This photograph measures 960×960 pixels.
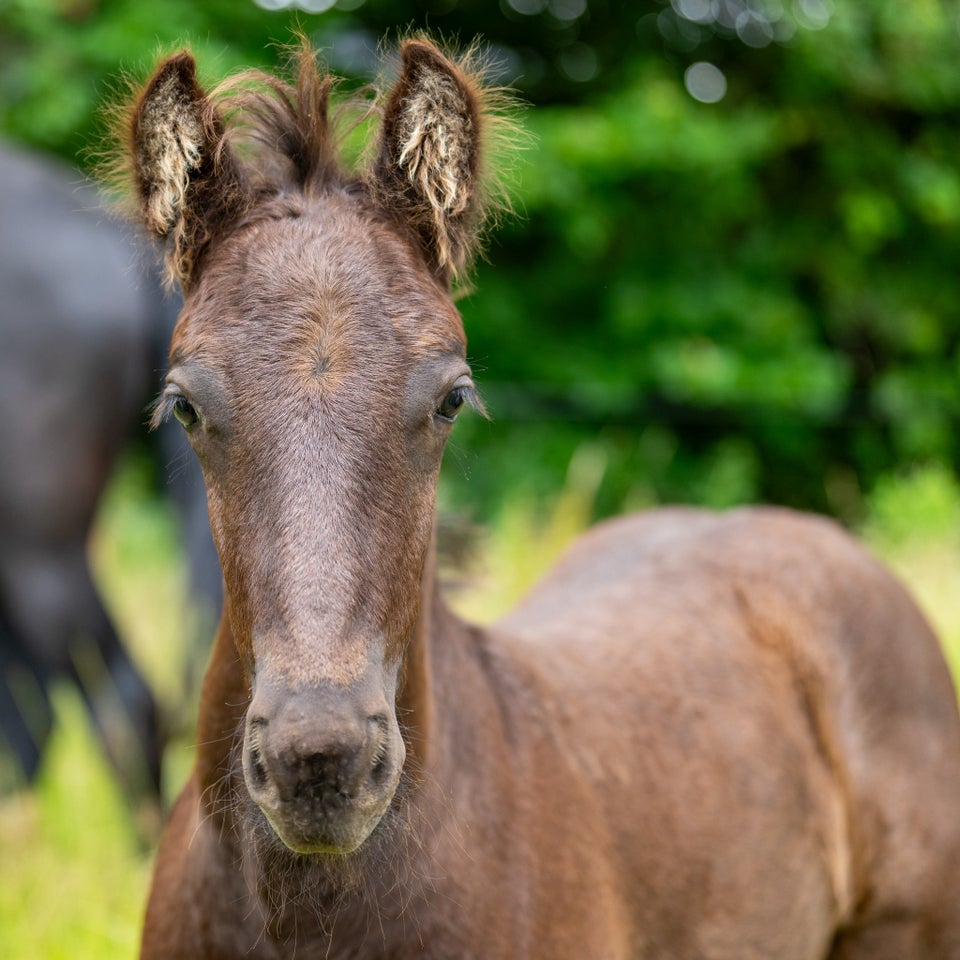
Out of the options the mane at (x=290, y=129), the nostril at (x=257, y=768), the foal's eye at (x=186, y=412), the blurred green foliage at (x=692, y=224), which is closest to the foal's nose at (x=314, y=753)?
the nostril at (x=257, y=768)

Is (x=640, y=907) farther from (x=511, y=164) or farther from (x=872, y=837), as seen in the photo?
(x=511, y=164)

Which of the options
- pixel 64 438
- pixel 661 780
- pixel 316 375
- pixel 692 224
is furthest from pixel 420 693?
pixel 692 224

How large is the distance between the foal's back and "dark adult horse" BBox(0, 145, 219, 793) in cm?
159

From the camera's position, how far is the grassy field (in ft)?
12.4

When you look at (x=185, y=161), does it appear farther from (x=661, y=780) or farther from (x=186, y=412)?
(x=661, y=780)

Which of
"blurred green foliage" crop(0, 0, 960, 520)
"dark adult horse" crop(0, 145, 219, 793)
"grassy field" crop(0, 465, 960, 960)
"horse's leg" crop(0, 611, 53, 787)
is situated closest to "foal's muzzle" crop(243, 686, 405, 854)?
"grassy field" crop(0, 465, 960, 960)

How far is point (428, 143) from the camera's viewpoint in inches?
87.8

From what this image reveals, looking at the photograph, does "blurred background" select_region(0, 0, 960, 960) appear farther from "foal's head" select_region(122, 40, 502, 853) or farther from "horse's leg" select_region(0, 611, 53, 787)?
"foal's head" select_region(122, 40, 502, 853)

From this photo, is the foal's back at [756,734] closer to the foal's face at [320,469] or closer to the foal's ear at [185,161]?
the foal's face at [320,469]

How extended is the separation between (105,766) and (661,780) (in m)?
2.51

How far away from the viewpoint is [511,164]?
8.38 feet

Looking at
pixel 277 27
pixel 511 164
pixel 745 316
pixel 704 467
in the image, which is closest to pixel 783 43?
pixel 745 316

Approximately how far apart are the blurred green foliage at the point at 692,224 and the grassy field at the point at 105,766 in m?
A: 1.56

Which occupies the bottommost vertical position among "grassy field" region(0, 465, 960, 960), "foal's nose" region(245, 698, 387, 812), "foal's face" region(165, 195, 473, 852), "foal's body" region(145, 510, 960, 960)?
"grassy field" region(0, 465, 960, 960)
